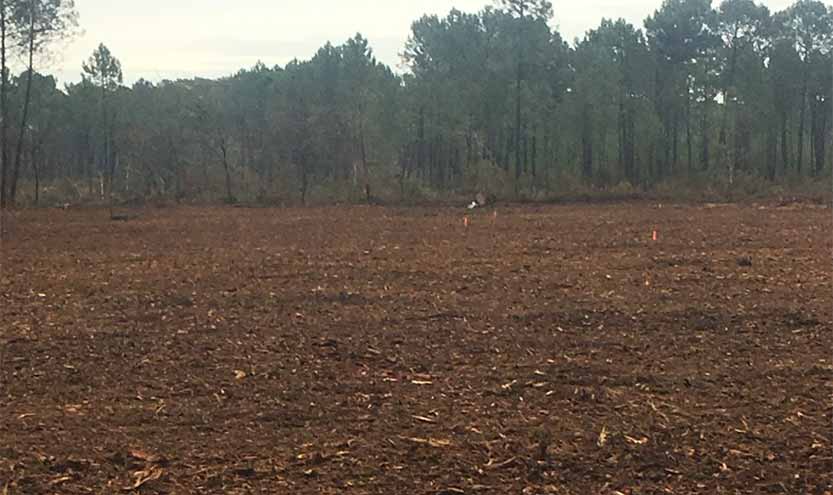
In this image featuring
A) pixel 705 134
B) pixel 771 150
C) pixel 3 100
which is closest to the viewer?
pixel 3 100

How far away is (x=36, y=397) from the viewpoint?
20.0ft

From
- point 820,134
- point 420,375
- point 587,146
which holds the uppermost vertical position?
point 820,134

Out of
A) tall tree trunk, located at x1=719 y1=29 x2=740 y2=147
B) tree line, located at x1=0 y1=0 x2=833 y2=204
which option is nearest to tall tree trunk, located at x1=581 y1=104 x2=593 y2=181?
tree line, located at x1=0 y1=0 x2=833 y2=204

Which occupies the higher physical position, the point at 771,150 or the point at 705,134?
the point at 705,134

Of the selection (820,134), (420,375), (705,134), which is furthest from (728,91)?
(420,375)

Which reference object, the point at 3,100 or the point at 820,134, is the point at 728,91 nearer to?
the point at 820,134

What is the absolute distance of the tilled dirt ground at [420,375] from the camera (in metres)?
4.61

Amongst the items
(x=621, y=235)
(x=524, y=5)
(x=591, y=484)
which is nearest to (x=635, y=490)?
(x=591, y=484)

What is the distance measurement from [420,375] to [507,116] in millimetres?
42609

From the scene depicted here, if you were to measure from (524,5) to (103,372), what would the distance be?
→ 3904 centimetres

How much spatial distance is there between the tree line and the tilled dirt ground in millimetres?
26775

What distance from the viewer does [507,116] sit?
158 feet

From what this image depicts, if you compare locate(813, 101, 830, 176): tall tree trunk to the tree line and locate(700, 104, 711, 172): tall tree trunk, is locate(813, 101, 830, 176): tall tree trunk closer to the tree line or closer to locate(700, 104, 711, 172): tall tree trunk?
the tree line

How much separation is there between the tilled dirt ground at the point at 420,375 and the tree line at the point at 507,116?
87.8ft
